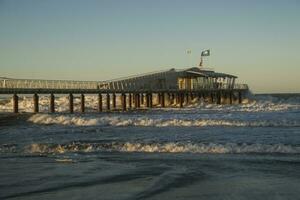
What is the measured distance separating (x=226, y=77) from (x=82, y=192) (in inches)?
3011

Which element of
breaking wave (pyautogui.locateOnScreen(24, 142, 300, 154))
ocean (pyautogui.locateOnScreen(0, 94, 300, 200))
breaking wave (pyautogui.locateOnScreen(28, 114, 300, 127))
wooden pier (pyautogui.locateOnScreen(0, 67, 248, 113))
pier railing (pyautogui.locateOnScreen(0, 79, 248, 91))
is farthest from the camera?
wooden pier (pyautogui.locateOnScreen(0, 67, 248, 113))

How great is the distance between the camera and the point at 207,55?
95188 millimetres

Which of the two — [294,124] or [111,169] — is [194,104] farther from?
[111,169]

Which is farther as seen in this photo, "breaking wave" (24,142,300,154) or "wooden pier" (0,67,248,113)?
"wooden pier" (0,67,248,113)

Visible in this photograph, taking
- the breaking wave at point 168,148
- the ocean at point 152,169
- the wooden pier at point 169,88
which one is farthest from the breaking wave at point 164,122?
the wooden pier at point 169,88

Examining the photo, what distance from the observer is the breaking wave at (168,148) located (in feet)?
58.1

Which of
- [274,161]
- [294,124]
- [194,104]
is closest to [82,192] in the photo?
[274,161]

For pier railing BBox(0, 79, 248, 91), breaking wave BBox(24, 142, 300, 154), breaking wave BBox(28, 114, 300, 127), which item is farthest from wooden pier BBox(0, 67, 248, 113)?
breaking wave BBox(24, 142, 300, 154)

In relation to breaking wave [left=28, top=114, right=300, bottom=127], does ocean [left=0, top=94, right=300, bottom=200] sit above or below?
below

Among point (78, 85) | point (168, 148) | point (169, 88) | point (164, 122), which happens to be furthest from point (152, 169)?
point (169, 88)

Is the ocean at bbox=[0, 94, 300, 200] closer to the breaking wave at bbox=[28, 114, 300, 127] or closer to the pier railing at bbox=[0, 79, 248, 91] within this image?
the breaking wave at bbox=[28, 114, 300, 127]

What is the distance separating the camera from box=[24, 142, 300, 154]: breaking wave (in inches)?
698

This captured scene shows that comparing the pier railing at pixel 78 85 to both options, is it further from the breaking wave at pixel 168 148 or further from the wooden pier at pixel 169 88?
the breaking wave at pixel 168 148

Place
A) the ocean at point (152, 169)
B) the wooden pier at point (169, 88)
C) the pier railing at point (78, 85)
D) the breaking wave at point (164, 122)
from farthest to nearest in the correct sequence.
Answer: the wooden pier at point (169, 88) < the pier railing at point (78, 85) < the breaking wave at point (164, 122) < the ocean at point (152, 169)
